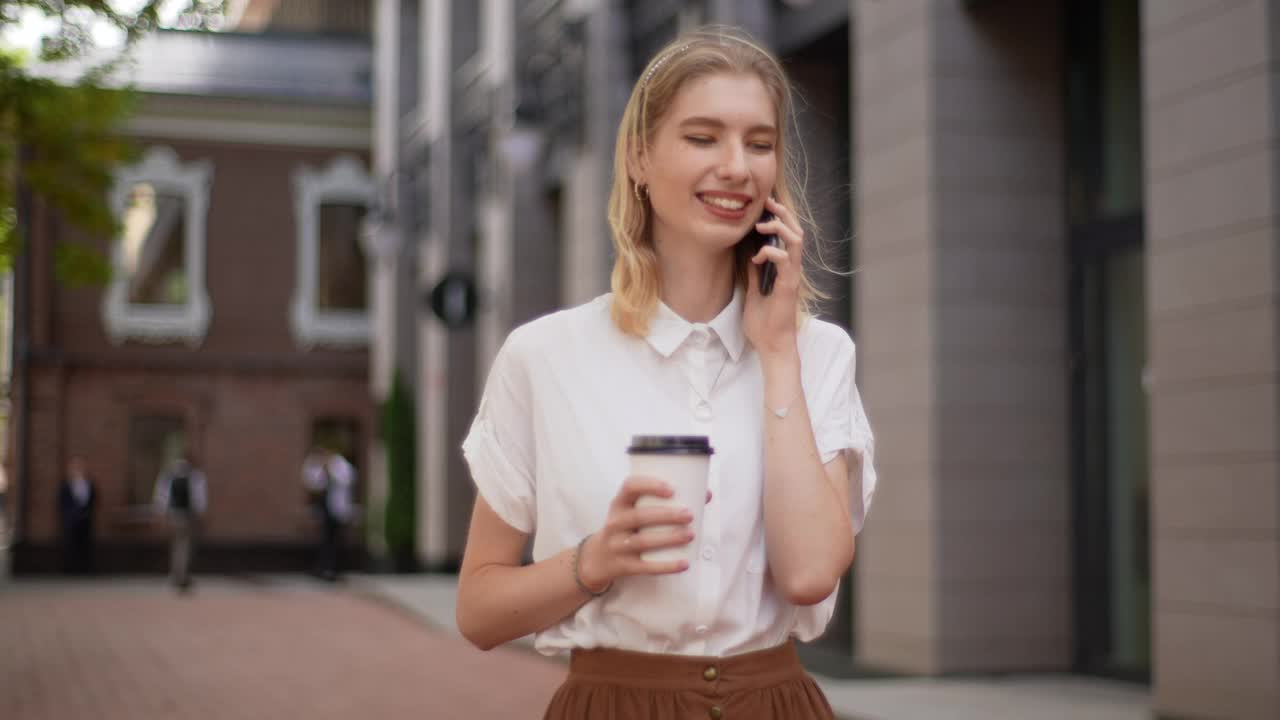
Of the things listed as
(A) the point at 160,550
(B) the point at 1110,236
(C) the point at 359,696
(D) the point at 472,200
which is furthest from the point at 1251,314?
(A) the point at 160,550

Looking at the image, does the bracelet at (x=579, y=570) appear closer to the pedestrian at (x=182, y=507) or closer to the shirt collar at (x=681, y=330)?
the shirt collar at (x=681, y=330)

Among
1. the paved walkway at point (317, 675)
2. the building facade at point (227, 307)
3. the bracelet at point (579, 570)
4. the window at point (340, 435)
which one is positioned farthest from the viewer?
the window at point (340, 435)

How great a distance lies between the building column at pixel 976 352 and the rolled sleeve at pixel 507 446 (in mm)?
8836

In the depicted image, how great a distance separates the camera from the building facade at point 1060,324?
7816mm

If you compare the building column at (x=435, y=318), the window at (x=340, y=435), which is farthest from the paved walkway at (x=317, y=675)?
the window at (x=340, y=435)

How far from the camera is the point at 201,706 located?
1006 centimetres

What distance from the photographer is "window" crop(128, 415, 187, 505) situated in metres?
30.8

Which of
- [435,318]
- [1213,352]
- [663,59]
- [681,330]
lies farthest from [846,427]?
[435,318]

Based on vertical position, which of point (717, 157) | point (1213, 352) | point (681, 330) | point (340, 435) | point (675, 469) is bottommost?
point (340, 435)

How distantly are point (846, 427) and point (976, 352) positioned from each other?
29.3ft

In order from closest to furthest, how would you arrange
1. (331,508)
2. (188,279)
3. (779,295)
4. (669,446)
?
1. (669,446)
2. (779,295)
3. (331,508)
4. (188,279)

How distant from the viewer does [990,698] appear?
946 centimetres

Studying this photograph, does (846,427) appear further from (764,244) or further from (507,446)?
(507,446)

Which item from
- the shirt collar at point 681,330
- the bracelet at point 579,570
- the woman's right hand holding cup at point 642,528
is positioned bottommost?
the bracelet at point 579,570
